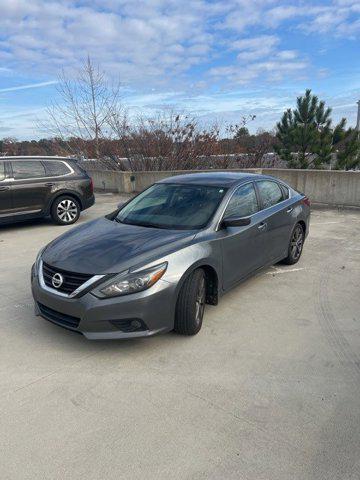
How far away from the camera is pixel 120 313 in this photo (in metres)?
3.21

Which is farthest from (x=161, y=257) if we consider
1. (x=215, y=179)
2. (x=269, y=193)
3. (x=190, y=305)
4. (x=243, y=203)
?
(x=269, y=193)

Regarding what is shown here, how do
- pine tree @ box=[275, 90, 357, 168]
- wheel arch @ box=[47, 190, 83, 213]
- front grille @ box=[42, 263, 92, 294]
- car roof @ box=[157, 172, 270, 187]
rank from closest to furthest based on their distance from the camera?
front grille @ box=[42, 263, 92, 294] < car roof @ box=[157, 172, 270, 187] < wheel arch @ box=[47, 190, 83, 213] < pine tree @ box=[275, 90, 357, 168]

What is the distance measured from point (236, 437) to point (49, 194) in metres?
7.36

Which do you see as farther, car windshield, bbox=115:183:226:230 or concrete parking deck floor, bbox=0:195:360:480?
car windshield, bbox=115:183:226:230

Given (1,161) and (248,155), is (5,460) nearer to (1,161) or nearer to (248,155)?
(1,161)

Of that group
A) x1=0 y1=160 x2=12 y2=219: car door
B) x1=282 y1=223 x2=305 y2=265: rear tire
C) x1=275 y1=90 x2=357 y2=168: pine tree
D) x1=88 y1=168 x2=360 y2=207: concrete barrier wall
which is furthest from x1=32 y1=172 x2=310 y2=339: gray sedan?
x1=275 y1=90 x2=357 y2=168: pine tree

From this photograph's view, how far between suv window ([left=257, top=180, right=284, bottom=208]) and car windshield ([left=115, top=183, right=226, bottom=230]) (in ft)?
2.72

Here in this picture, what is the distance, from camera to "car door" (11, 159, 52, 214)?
8.32m

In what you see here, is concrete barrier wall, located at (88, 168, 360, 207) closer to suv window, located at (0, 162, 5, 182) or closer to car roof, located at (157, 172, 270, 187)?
car roof, located at (157, 172, 270, 187)

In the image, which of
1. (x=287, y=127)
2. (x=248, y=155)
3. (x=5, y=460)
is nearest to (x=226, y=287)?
(x=5, y=460)

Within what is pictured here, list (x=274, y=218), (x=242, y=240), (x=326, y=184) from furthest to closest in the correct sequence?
1. (x=326, y=184)
2. (x=274, y=218)
3. (x=242, y=240)

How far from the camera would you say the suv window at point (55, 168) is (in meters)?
8.84

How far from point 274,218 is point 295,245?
100 centimetres

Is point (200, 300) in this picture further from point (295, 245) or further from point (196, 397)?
point (295, 245)
